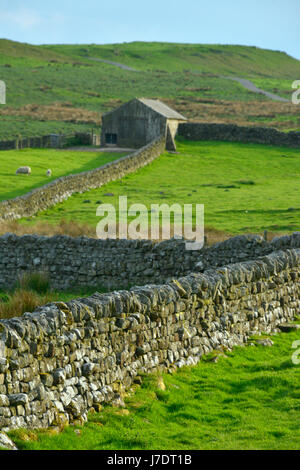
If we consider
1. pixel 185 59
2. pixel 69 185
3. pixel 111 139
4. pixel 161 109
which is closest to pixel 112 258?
pixel 69 185

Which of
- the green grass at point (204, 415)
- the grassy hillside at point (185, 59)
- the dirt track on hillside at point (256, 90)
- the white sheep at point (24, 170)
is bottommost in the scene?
the green grass at point (204, 415)

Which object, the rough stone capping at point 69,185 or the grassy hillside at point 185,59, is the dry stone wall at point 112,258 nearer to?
the rough stone capping at point 69,185

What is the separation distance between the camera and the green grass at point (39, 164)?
3812 cm

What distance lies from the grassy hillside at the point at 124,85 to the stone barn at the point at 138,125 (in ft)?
43.7

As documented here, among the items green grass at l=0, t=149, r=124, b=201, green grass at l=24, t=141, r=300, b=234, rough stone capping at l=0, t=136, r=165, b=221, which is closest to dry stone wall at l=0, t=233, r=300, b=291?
green grass at l=24, t=141, r=300, b=234

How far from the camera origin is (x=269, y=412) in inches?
404

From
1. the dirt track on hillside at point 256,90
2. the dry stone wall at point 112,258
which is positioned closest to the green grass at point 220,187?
the dry stone wall at point 112,258

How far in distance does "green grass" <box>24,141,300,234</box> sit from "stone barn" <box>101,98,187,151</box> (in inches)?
78.4

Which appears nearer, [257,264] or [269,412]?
[269,412]

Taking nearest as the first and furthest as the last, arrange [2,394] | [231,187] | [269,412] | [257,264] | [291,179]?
[2,394] < [269,412] < [257,264] < [231,187] < [291,179]

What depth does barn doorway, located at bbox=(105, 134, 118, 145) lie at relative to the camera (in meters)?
57.6
